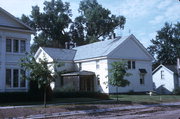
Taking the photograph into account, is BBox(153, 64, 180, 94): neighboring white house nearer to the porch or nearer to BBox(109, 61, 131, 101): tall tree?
the porch

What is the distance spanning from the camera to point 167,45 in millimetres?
68938

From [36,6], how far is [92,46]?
1035 inches

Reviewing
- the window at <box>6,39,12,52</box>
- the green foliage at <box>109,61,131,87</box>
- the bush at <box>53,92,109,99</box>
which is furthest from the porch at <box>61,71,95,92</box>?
the green foliage at <box>109,61,131,87</box>

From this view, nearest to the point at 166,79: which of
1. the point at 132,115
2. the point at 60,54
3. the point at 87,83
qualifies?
the point at 87,83

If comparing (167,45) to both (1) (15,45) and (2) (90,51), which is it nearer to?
(2) (90,51)

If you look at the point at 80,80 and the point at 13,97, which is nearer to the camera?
the point at 13,97

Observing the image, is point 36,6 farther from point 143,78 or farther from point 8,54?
point 8,54

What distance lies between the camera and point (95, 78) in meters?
40.5

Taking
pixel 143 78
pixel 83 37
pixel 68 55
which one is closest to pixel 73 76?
pixel 68 55

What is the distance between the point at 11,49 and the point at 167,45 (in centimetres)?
Result: 4965

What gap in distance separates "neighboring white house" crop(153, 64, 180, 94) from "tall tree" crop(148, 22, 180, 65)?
17.0m

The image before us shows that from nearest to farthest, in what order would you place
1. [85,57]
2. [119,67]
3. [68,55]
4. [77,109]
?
1. [77,109]
2. [119,67]
3. [85,57]
4. [68,55]

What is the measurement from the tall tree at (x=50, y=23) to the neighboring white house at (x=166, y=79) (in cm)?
2432

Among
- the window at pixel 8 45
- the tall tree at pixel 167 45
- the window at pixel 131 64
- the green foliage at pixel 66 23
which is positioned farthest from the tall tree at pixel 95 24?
the window at pixel 8 45
